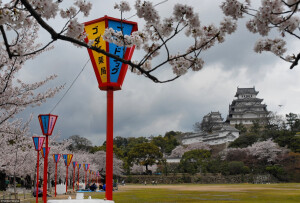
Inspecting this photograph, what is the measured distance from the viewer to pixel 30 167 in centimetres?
2709

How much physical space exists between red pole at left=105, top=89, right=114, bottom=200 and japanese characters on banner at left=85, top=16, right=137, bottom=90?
1.06ft

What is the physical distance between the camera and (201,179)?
5150 cm

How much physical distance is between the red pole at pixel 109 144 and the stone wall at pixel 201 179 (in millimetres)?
42641

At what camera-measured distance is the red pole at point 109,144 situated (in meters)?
8.57

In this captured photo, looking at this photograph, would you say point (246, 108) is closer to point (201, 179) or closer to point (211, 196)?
point (201, 179)

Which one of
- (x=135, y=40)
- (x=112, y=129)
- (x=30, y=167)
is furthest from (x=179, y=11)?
(x=30, y=167)

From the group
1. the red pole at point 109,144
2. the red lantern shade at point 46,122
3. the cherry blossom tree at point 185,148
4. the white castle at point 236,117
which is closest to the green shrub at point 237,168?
the cherry blossom tree at point 185,148

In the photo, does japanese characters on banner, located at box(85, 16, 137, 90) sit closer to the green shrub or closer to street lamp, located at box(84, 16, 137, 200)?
street lamp, located at box(84, 16, 137, 200)

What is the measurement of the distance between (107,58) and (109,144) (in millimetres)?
2377

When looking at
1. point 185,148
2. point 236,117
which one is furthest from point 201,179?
point 236,117

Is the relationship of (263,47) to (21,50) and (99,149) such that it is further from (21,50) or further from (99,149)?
(99,149)

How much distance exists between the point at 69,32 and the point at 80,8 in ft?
2.91

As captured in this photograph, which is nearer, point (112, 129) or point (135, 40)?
point (135, 40)

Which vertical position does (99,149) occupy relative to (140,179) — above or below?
above
